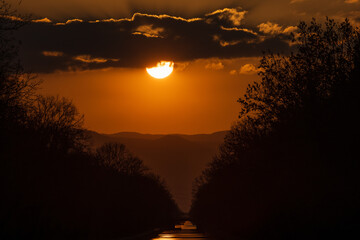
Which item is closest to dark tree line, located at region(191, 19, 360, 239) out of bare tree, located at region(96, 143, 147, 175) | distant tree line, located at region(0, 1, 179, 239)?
distant tree line, located at region(0, 1, 179, 239)

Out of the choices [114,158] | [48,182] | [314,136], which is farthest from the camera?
[114,158]

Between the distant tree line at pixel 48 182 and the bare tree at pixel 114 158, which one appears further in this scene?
the bare tree at pixel 114 158

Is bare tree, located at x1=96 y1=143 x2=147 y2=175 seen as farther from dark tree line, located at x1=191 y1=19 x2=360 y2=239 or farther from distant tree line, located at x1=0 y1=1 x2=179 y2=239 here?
dark tree line, located at x1=191 y1=19 x2=360 y2=239

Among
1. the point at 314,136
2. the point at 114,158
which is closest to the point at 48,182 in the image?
the point at 314,136

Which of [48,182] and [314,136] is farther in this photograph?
[48,182]

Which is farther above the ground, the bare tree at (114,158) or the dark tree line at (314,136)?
the bare tree at (114,158)

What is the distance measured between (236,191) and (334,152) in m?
37.2

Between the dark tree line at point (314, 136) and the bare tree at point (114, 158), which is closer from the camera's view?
the dark tree line at point (314, 136)

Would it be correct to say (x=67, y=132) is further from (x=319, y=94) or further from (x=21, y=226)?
(x=319, y=94)

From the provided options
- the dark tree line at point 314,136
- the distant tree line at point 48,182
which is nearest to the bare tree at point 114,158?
the distant tree line at point 48,182

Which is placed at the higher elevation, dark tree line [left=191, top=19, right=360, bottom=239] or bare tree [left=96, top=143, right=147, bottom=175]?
bare tree [left=96, top=143, right=147, bottom=175]

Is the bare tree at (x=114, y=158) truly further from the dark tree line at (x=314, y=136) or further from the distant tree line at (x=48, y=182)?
the dark tree line at (x=314, y=136)

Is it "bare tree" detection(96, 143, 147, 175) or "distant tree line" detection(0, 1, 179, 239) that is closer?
"distant tree line" detection(0, 1, 179, 239)

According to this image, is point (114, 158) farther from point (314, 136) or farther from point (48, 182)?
point (314, 136)
